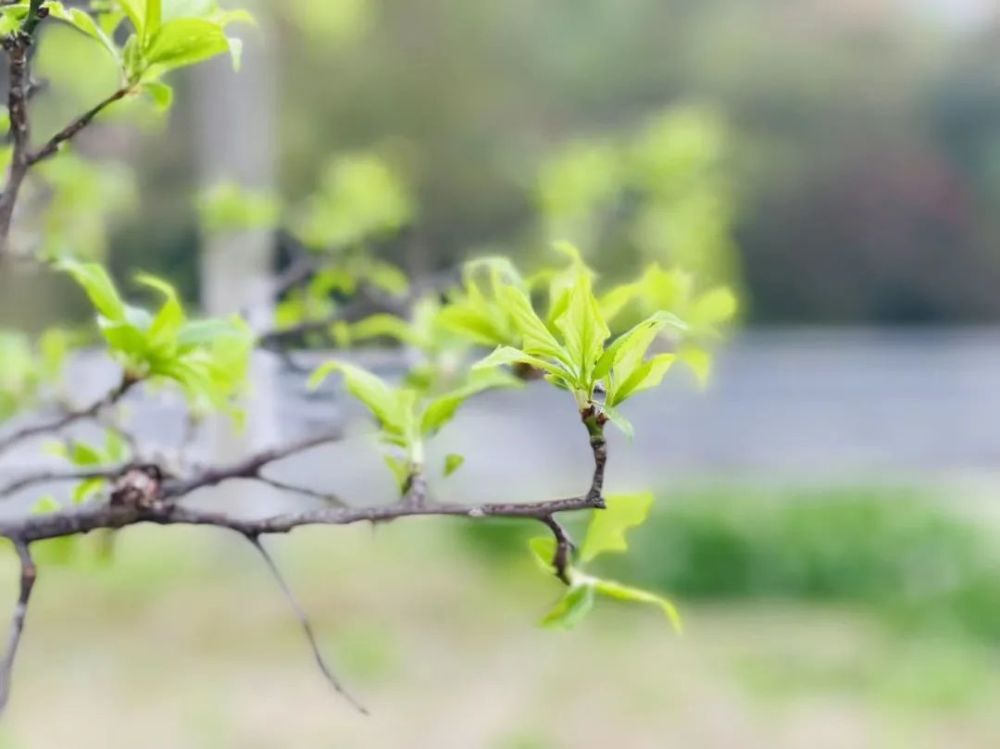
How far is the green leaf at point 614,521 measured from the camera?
1.43 ft

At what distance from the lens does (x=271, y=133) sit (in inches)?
123

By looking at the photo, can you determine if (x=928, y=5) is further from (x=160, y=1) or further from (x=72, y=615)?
(x=160, y=1)

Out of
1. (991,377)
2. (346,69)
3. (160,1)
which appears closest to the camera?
(160,1)

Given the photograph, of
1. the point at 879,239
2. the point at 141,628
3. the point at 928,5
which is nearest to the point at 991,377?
the point at 879,239

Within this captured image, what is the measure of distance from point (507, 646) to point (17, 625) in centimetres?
179

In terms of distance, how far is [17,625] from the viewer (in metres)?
0.39

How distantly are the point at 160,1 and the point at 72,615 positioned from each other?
2068 millimetres

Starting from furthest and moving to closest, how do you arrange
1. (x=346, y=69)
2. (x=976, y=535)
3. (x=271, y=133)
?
(x=346, y=69) → (x=271, y=133) → (x=976, y=535)

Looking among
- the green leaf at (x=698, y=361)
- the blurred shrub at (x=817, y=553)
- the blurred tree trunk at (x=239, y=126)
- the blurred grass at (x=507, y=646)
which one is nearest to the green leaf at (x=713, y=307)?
the green leaf at (x=698, y=361)

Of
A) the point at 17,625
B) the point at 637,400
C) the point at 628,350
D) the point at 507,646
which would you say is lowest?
the point at 507,646

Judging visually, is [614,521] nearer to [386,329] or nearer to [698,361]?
[698,361]

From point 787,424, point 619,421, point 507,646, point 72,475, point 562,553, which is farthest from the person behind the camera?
point 787,424

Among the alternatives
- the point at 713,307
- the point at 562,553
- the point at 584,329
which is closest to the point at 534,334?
the point at 584,329

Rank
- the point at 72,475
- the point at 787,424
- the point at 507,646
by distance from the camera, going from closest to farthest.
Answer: the point at 72,475
the point at 507,646
the point at 787,424
